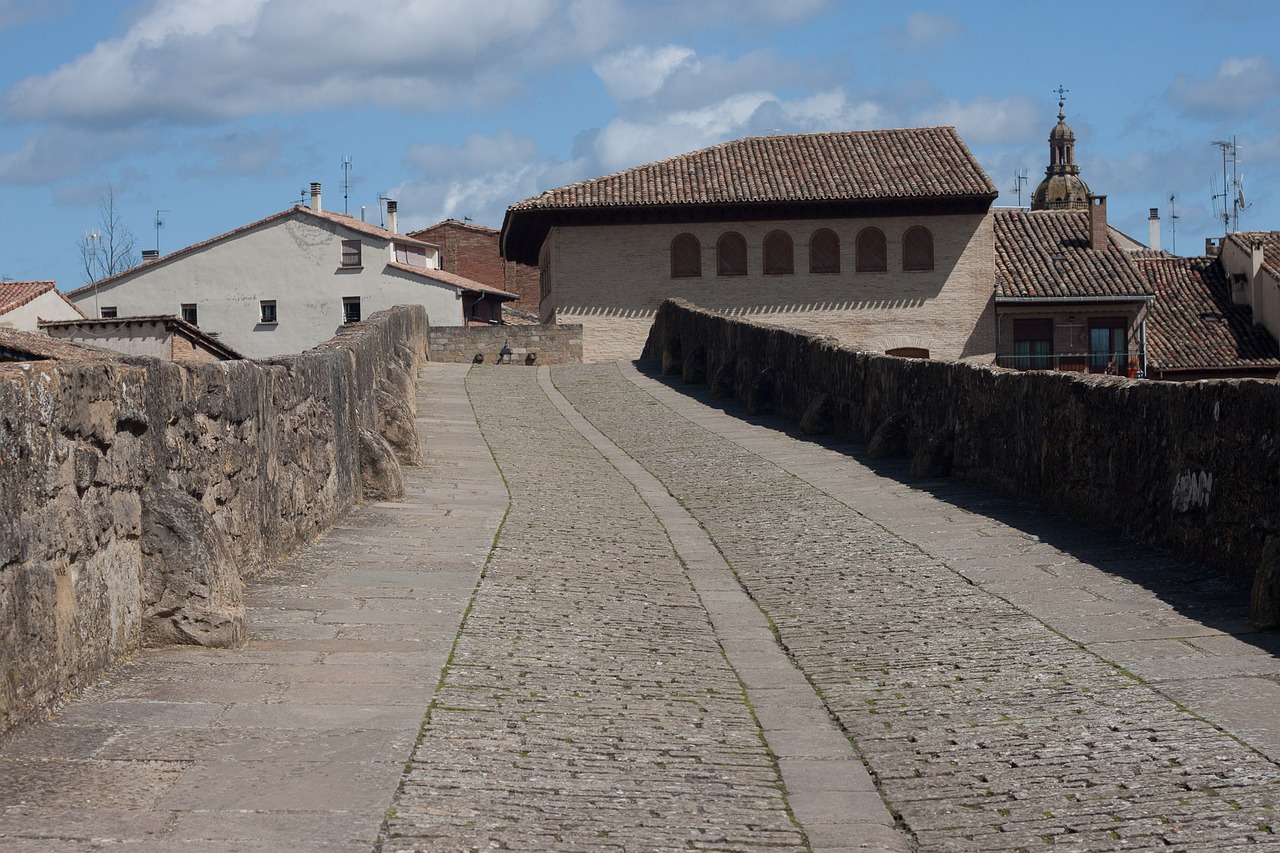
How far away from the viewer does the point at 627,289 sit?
135ft

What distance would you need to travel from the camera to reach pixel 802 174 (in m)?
42.2

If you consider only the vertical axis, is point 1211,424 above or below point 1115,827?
above

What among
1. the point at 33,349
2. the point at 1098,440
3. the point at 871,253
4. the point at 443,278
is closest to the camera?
the point at 1098,440

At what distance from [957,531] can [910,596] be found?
2129 millimetres

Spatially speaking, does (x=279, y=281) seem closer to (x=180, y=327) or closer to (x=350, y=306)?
(x=350, y=306)

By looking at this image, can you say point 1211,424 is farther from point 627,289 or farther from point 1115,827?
point 627,289

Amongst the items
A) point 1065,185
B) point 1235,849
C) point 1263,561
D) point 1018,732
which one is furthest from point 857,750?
point 1065,185

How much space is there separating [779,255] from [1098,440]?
106 ft

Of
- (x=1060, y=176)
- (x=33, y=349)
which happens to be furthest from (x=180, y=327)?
(x=1060, y=176)

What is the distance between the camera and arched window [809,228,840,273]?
41.8 metres

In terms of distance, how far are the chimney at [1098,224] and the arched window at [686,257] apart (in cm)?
1234

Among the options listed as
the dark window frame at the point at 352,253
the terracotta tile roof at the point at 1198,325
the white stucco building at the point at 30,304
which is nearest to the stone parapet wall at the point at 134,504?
the white stucco building at the point at 30,304

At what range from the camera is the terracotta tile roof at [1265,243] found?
44875 millimetres

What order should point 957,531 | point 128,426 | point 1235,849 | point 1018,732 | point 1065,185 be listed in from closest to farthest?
point 1235,849 → point 1018,732 → point 128,426 → point 957,531 → point 1065,185
